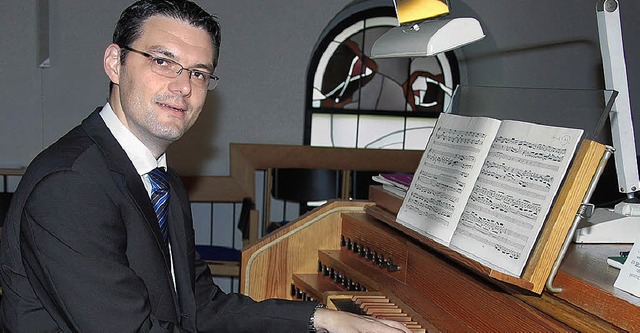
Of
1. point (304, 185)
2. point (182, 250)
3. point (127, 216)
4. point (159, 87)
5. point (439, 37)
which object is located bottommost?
point (304, 185)

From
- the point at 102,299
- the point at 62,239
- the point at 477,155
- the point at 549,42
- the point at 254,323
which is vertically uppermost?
the point at 549,42

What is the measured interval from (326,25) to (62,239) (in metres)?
3.72

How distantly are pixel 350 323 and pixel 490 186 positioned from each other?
436 mm

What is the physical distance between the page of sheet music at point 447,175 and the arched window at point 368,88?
3.14 metres

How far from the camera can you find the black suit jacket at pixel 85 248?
1663 mm

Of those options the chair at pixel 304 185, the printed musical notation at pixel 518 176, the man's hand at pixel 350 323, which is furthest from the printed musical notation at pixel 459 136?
the chair at pixel 304 185

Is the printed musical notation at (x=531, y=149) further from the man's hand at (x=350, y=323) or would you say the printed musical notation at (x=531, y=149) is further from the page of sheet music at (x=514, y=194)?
the man's hand at (x=350, y=323)

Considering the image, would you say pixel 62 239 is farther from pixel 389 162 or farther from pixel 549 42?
pixel 549 42

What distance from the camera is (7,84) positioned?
15.9 feet

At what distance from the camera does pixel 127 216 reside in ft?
5.85

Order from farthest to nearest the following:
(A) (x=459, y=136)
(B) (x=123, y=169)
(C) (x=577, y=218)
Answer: (A) (x=459, y=136) < (B) (x=123, y=169) < (C) (x=577, y=218)

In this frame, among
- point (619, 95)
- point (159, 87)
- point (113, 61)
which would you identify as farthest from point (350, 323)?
point (619, 95)

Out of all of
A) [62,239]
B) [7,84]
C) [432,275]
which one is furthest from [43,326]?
[7,84]

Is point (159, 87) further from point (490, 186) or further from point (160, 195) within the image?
point (490, 186)
